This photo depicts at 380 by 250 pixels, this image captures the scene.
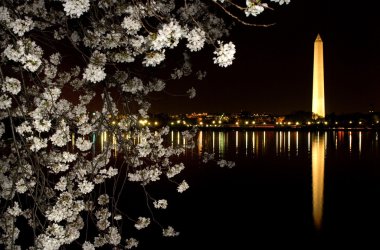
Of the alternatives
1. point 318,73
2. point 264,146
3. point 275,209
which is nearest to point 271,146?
point 264,146

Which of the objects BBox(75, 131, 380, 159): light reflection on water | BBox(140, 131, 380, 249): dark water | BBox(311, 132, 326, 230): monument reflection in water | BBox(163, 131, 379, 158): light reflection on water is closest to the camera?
BBox(140, 131, 380, 249): dark water

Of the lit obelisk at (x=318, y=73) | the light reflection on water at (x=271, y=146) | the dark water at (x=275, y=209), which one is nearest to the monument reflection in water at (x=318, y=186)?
the dark water at (x=275, y=209)

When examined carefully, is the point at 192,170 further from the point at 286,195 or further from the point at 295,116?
the point at 295,116

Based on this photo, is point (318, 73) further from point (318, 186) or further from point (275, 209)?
point (275, 209)

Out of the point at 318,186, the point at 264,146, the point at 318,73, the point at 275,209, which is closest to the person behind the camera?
the point at 275,209

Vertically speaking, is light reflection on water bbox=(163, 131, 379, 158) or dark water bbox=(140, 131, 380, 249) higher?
light reflection on water bbox=(163, 131, 379, 158)

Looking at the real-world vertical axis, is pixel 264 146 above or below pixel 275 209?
above

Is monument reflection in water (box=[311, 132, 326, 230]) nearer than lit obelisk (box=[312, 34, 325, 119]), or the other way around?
monument reflection in water (box=[311, 132, 326, 230])

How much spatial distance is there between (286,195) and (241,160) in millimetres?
11467

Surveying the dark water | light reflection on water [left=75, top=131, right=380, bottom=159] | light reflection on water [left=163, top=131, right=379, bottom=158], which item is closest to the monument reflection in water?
the dark water

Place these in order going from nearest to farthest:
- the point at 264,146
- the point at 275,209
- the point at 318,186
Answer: the point at 275,209, the point at 318,186, the point at 264,146

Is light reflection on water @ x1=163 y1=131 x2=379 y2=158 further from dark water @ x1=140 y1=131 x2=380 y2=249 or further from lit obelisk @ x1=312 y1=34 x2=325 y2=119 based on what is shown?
lit obelisk @ x1=312 y1=34 x2=325 y2=119

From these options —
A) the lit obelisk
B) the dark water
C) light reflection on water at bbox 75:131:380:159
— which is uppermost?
the lit obelisk

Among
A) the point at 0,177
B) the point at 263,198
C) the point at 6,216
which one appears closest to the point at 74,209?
the point at 6,216
